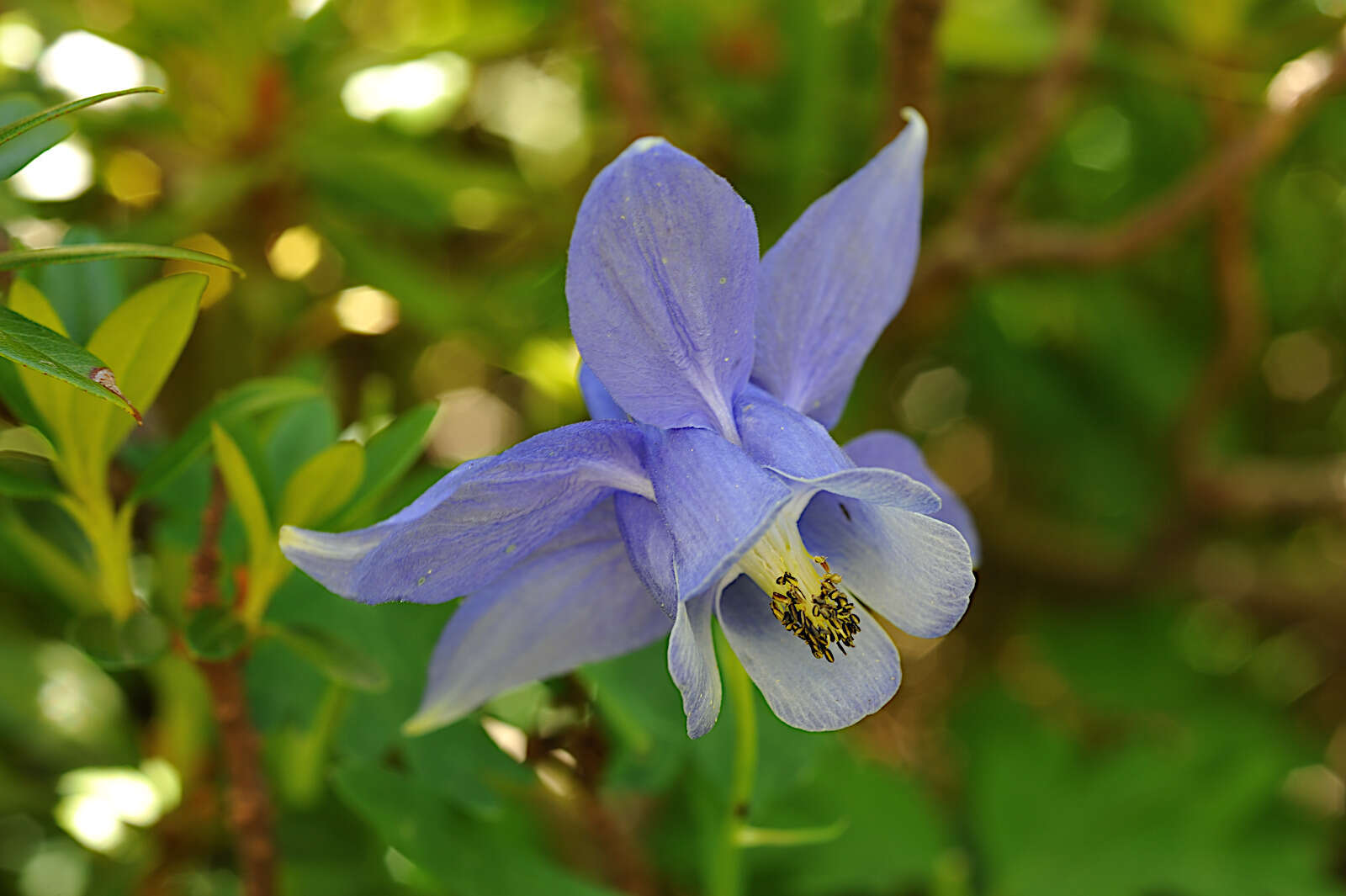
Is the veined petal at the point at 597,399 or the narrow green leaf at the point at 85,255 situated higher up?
the narrow green leaf at the point at 85,255

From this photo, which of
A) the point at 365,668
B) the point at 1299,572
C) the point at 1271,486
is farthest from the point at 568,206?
the point at 1299,572

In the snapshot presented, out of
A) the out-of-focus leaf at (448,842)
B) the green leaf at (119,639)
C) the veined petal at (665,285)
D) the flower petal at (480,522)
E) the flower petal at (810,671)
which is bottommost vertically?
the out-of-focus leaf at (448,842)

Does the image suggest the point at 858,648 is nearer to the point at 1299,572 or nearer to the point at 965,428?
the point at 965,428

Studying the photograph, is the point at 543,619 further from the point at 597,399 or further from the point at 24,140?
the point at 24,140

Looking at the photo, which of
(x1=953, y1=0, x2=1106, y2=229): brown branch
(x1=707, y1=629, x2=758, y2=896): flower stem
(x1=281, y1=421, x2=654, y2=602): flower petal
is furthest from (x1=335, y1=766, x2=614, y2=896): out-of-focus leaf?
(x1=953, y1=0, x2=1106, y2=229): brown branch

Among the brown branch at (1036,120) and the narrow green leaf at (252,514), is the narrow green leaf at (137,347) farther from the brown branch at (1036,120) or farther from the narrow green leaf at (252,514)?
the brown branch at (1036,120)

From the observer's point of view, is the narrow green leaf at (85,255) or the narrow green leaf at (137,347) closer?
the narrow green leaf at (85,255)

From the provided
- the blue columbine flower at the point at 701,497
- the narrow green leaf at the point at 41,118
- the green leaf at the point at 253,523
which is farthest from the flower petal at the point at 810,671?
the narrow green leaf at the point at 41,118
